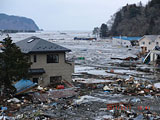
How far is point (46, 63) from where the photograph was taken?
63.4 feet

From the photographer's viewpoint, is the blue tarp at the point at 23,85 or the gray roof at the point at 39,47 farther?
the gray roof at the point at 39,47

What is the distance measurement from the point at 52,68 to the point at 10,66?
4693 mm

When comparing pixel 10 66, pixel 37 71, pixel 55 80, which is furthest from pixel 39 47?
pixel 10 66

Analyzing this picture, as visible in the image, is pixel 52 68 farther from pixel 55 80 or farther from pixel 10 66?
pixel 10 66

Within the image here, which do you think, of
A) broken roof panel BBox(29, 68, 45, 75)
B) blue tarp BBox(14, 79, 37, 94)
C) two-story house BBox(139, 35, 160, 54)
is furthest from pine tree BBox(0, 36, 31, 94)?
two-story house BBox(139, 35, 160, 54)

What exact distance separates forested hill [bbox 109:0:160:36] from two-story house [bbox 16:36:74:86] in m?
76.6

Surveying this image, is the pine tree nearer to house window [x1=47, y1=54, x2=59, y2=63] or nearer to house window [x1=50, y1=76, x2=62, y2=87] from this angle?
house window [x1=47, y1=54, x2=59, y2=63]

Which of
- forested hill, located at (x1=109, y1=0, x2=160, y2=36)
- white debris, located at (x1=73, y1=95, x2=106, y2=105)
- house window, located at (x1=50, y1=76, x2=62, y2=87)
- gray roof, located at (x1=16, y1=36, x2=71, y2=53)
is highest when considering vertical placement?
forested hill, located at (x1=109, y1=0, x2=160, y2=36)

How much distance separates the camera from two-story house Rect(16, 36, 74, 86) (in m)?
18.9

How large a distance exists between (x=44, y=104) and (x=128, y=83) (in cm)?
973

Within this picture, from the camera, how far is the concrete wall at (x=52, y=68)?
62.6 ft

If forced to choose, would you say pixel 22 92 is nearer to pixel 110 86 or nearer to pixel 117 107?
pixel 117 107

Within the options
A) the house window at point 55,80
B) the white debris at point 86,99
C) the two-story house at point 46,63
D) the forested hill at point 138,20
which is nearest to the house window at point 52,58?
the two-story house at point 46,63

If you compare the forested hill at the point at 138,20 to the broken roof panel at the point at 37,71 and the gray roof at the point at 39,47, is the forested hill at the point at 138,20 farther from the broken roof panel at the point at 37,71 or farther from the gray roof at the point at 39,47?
the broken roof panel at the point at 37,71
